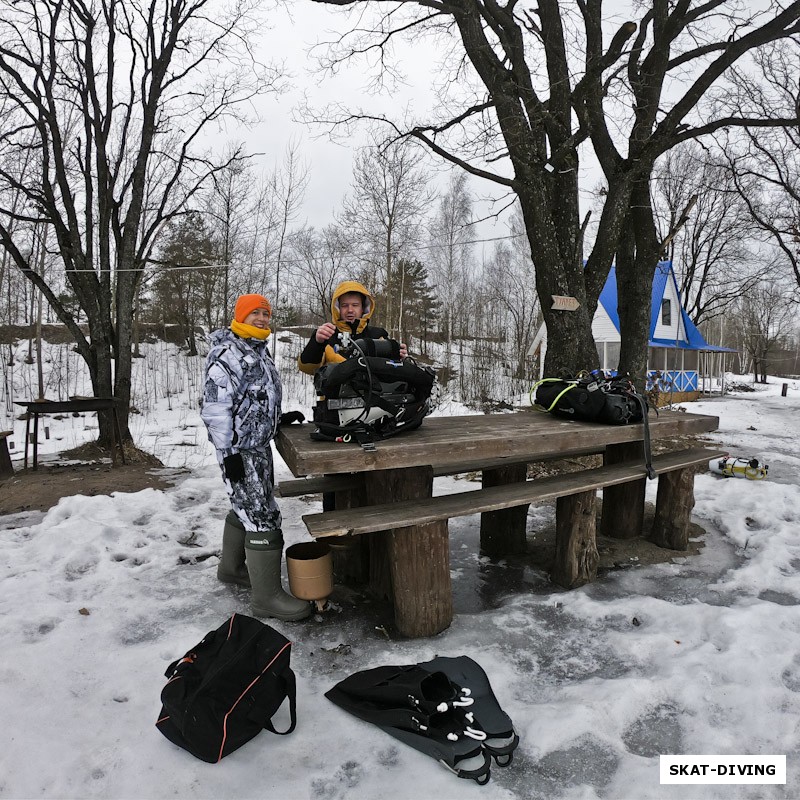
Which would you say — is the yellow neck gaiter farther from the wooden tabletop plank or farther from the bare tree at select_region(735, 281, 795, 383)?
the bare tree at select_region(735, 281, 795, 383)

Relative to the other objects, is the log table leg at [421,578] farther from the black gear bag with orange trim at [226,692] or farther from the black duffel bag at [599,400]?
the black duffel bag at [599,400]

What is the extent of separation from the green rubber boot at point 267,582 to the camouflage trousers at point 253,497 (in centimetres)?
6

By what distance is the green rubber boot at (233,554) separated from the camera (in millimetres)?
3244

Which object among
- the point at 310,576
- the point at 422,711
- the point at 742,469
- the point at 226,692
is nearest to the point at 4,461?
the point at 310,576

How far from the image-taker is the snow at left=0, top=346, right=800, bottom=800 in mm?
1729

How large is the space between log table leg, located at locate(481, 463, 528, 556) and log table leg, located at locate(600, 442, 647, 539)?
857mm

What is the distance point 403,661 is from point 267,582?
883 mm

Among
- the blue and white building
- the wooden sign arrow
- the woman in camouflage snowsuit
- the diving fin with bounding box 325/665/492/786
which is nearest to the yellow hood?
the woman in camouflage snowsuit

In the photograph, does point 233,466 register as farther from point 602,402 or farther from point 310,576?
point 602,402

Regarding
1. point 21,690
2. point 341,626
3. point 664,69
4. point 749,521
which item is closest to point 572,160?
point 664,69

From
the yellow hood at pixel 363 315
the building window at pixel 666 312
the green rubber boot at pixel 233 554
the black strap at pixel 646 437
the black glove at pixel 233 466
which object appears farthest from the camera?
the building window at pixel 666 312

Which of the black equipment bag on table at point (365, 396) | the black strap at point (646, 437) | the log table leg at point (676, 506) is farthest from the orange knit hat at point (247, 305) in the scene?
the log table leg at point (676, 506)

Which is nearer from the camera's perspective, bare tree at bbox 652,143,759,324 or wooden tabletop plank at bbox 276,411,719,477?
wooden tabletop plank at bbox 276,411,719,477

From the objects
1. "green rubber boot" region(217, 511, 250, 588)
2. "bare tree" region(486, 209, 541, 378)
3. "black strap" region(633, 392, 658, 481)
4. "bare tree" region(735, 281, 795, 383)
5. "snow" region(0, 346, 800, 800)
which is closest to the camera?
"snow" region(0, 346, 800, 800)
